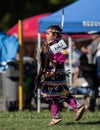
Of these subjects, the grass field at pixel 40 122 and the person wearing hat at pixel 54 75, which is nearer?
the grass field at pixel 40 122

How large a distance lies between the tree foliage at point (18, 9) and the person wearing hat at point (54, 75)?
74.0 ft

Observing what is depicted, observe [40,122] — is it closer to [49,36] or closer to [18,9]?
[49,36]

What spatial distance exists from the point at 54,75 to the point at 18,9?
23511 mm

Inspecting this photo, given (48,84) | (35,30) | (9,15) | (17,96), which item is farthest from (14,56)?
(9,15)

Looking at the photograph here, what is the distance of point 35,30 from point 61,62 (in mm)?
15022

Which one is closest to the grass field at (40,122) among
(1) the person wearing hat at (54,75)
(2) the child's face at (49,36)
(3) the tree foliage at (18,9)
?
(1) the person wearing hat at (54,75)

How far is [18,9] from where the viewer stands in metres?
35.2

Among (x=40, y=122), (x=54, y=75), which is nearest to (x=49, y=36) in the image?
(x=54, y=75)

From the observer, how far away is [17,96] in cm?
1780

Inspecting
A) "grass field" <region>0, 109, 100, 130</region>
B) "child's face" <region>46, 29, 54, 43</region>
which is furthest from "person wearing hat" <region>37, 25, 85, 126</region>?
"grass field" <region>0, 109, 100, 130</region>

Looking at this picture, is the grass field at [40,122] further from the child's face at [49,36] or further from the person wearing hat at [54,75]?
the child's face at [49,36]

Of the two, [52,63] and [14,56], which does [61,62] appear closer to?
[52,63]

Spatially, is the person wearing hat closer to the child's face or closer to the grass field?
the child's face

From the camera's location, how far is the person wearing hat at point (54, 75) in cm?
1195
